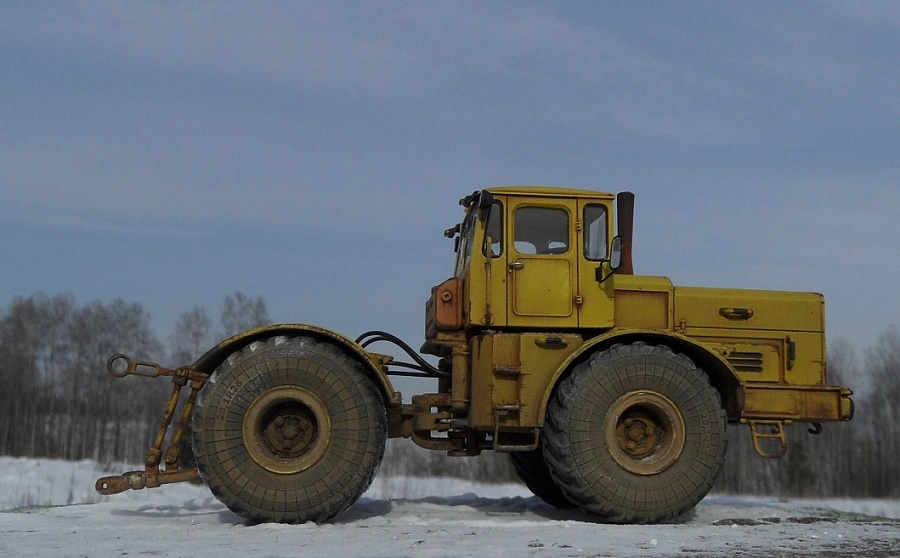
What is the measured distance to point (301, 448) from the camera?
8.02 m

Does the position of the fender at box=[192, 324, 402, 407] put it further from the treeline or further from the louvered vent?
the treeline

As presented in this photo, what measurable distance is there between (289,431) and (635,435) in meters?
3.22

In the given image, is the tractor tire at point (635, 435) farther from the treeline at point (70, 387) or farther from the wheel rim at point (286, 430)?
the treeline at point (70, 387)

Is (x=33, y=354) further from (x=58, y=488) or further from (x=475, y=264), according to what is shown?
(x=475, y=264)

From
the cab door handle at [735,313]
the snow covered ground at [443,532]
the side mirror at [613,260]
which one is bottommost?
the snow covered ground at [443,532]

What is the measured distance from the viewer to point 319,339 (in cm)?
813

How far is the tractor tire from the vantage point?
7.82 metres

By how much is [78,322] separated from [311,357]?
28235mm

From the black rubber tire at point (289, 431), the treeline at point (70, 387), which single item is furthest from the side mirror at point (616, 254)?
the treeline at point (70, 387)

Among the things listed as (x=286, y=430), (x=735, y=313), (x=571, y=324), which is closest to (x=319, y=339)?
(x=286, y=430)

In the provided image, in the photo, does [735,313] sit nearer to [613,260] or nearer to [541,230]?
[613,260]

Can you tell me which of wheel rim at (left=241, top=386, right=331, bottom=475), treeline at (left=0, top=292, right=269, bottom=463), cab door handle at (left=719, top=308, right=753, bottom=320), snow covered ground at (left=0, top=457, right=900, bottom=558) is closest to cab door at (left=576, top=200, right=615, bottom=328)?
cab door handle at (left=719, top=308, right=753, bottom=320)

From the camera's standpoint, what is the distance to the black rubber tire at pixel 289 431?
7.75 meters

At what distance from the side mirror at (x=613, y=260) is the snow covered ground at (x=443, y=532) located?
2.28 metres
